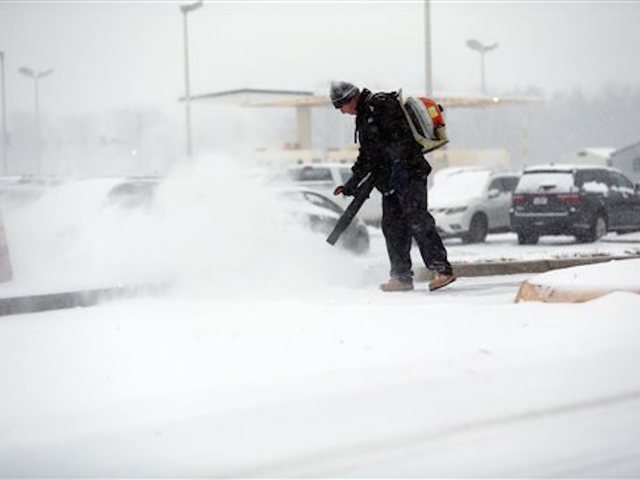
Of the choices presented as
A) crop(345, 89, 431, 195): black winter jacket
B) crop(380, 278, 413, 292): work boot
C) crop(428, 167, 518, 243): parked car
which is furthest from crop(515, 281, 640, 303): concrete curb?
crop(428, 167, 518, 243): parked car

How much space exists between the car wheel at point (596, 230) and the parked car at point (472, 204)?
7.47 ft

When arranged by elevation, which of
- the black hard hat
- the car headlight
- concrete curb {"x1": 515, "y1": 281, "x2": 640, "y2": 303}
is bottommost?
the car headlight

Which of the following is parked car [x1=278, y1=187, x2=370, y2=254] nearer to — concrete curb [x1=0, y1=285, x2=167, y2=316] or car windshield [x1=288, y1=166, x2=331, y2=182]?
concrete curb [x1=0, y1=285, x2=167, y2=316]

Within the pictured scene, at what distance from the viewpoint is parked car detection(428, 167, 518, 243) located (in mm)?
20297

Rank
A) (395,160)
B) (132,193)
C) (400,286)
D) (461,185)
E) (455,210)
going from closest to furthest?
(395,160) < (400,286) < (132,193) < (455,210) < (461,185)

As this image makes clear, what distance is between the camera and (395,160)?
7637 millimetres

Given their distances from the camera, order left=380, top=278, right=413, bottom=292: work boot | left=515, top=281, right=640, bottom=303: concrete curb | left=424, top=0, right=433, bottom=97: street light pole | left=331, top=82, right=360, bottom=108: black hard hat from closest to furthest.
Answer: left=515, top=281, right=640, bottom=303: concrete curb < left=331, top=82, right=360, bottom=108: black hard hat < left=380, top=278, right=413, bottom=292: work boot < left=424, top=0, right=433, bottom=97: street light pole

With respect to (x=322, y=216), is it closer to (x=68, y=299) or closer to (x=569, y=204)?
(x=68, y=299)

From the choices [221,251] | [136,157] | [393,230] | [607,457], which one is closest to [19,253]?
[221,251]

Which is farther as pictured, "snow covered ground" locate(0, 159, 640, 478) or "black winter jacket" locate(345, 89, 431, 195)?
"black winter jacket" locate(345, 89, 431, 195)

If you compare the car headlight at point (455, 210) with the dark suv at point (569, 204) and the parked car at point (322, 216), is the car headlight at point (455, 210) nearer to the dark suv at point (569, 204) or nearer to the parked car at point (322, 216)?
the dark suv at point (569, 204)

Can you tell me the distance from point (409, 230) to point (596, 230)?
11.8 metres

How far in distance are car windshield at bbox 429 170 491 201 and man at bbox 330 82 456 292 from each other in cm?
1314

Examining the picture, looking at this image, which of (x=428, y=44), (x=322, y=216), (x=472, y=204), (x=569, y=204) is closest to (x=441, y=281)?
(x=322, y=216)
